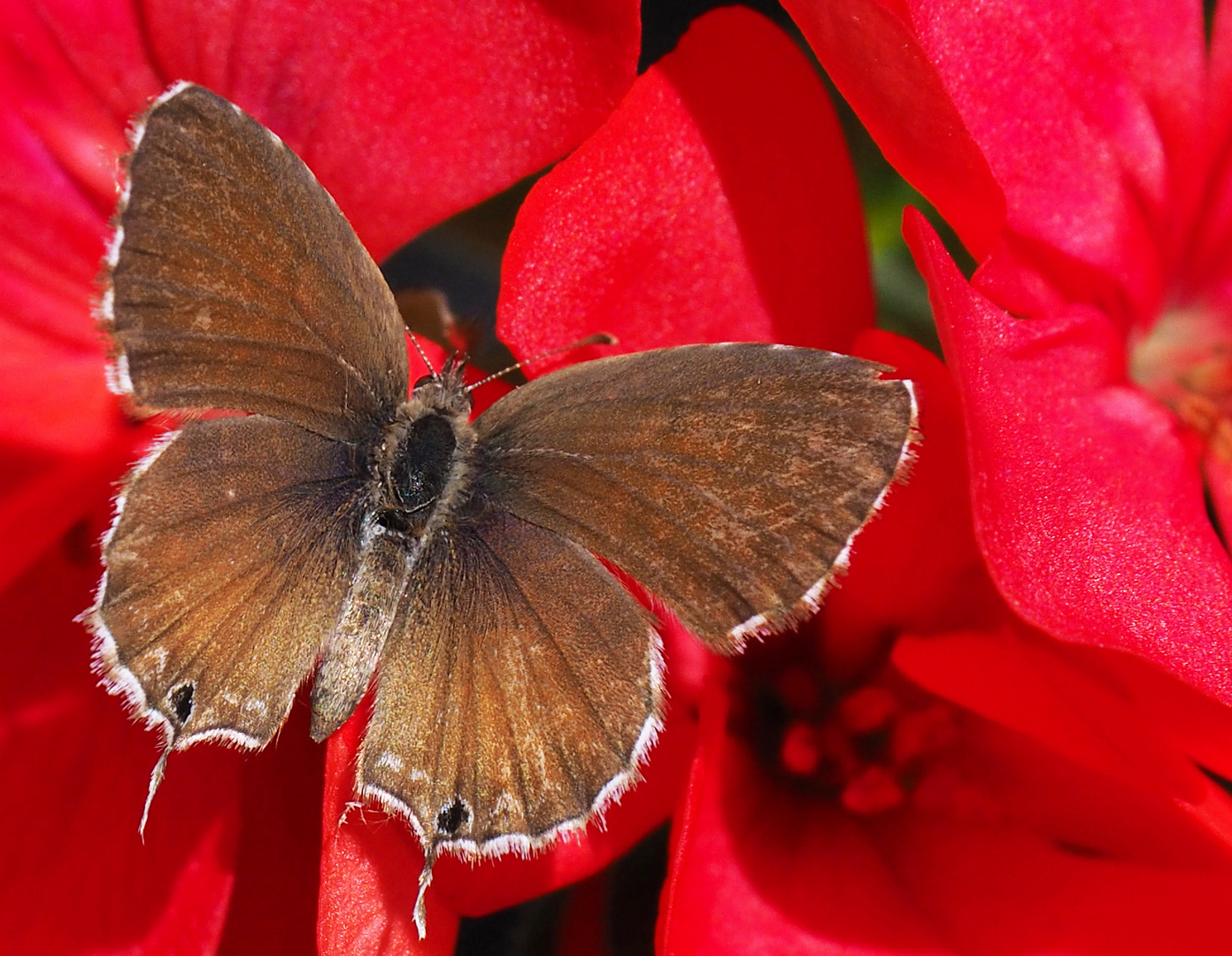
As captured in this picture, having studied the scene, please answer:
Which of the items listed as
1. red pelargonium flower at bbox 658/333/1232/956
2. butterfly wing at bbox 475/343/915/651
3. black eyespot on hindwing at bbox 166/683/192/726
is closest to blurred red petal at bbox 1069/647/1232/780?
red pelargonium flower at bbox 658/333/1232/956

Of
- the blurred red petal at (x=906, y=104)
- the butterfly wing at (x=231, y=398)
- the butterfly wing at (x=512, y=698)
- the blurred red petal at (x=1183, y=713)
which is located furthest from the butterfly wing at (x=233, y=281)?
the blurred red petal at (x=1183, y=713)

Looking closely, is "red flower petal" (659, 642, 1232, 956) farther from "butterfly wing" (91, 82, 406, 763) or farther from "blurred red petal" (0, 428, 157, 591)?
"blurred red petal" (0, 428, 157, 591)

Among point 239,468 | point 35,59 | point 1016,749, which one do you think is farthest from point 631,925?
point 35,59

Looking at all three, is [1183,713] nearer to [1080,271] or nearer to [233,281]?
[1080,271]

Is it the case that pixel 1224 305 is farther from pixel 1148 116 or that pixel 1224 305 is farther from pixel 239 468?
pixel 239 468

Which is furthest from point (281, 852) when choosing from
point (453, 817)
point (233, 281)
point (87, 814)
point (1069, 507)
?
point (1069, 507)

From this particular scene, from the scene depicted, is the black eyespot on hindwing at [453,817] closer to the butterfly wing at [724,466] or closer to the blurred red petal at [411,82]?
the butterfly wing at [724,466]
